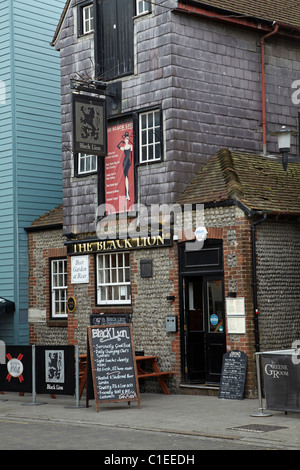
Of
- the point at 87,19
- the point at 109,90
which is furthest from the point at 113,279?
the point at 87,19

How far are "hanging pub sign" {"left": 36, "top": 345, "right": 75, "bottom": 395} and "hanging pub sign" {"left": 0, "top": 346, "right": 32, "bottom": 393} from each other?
27cm

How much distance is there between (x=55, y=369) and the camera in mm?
14930

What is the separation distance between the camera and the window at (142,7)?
672 inches

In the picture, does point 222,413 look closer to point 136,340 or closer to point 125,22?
point 136,340

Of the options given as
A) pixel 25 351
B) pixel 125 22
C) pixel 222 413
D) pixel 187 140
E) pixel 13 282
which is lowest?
pixel 222 413

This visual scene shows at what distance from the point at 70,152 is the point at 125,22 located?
11.1 ft

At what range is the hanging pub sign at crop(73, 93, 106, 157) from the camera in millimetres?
16547

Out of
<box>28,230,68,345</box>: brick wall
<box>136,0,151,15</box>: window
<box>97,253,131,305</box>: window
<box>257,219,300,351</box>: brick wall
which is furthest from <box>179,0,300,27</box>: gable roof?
<box>28,230,68,345</box>: brick wall

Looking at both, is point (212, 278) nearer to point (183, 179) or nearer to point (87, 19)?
point (183, 179)

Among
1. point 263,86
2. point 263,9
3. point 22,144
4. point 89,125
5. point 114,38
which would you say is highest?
point 263,9

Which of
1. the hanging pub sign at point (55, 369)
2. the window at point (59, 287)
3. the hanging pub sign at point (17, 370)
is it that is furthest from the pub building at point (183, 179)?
the hanging pub sign at point (17, 370)

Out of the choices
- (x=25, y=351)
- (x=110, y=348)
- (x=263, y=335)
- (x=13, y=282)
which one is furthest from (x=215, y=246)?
(x=13, y=282)

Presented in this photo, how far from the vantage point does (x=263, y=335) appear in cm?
1512

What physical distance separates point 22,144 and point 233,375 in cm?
959
